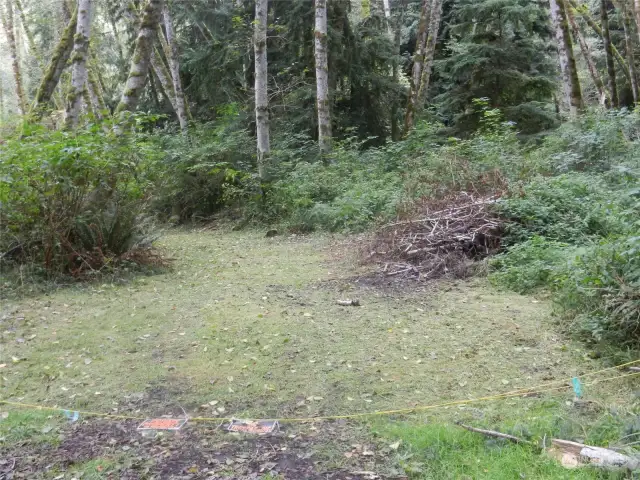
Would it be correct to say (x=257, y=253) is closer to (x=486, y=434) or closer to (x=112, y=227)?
(x=112, y=227)

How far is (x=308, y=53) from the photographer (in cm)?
1652

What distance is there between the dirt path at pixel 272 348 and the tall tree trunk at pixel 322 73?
7239 millimetres

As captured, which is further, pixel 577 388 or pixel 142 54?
pixel 142 54

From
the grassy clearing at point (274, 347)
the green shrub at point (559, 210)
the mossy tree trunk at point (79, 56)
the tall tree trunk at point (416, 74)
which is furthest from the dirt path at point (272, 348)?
the tall tree trunk at point (416, 74)

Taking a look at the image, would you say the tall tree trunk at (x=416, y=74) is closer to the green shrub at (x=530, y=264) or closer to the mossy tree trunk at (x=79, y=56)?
the mossy tree trunk at (x=79, y=56)

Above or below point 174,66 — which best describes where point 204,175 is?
below

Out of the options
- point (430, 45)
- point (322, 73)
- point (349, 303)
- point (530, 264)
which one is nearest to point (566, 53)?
point (430, 45)

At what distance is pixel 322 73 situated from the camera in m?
13.5

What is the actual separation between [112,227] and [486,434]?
20.5 feet

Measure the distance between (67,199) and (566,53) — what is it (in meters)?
10.4

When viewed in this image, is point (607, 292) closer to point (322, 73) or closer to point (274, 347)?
point (274, 347)

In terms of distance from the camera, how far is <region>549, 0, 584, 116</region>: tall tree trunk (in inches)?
463

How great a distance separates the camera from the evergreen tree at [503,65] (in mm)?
15773

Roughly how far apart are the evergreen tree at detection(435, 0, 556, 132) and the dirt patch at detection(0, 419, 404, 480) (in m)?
14.4
